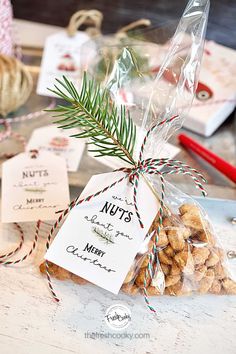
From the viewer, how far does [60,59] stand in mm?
1051

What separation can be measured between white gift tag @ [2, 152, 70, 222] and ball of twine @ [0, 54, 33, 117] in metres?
0.14

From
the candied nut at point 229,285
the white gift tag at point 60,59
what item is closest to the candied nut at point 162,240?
the candied nut at point 229,285

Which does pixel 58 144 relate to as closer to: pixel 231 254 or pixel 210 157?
pixel 210 157

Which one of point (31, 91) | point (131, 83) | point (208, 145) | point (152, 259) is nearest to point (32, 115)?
point (31, 91)

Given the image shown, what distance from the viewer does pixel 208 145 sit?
930mm

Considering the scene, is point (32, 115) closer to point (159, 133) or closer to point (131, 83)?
point (131, 83)

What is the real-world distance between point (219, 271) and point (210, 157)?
28 centimetres

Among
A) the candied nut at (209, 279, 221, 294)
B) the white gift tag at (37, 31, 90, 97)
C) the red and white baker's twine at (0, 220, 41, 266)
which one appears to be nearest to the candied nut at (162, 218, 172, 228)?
the candied nut at (209, 279, 221, 294)

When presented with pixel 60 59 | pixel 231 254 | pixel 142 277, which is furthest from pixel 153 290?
pixel 60 59

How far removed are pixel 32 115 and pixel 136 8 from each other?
55 centimetres

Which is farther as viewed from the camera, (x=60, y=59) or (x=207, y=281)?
(x=60, y=59)

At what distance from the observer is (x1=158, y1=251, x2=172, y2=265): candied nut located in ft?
2.08

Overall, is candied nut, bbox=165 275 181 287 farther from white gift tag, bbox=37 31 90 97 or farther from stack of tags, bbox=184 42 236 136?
white gift tag, bbox=37 31 90 97

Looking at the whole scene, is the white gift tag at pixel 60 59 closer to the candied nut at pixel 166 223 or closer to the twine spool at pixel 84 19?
the twine spool at pixel 84 19
